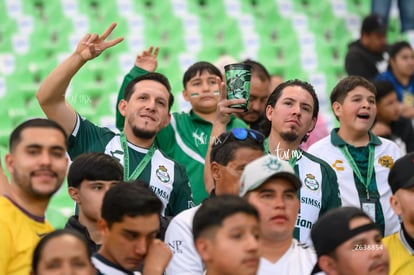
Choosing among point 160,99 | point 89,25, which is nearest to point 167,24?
point 89,25

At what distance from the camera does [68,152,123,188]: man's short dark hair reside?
496 centimetres

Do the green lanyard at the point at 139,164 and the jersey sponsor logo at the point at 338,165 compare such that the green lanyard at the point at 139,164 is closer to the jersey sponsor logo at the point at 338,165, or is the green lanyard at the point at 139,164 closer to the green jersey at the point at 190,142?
the green jersey at the point at 190,142

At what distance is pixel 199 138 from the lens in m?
6.55

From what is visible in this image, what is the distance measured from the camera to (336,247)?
167 inches

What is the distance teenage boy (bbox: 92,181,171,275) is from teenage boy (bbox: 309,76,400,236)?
2025mm

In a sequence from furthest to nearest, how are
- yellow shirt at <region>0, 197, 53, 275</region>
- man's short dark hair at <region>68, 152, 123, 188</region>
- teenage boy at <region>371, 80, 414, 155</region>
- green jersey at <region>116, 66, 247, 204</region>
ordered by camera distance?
teenage boy at <region>371, 80, 414, 155</region>
green jersey at <region>116, 66, 247, 204</region>
man's short dark hair at <region>68, 152, 123, 188</region>
yellow shirt at <region>0, 197, 53, 275</region>

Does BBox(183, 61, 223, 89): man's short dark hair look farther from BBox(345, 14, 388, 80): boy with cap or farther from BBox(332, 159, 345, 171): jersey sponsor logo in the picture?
Answer: BBox(345, 14, 388, 80): boy with cap

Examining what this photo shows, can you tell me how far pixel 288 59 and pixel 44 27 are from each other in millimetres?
2830

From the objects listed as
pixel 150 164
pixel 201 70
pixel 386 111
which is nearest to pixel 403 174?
pixel 150 164

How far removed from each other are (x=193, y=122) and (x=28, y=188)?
2474mm

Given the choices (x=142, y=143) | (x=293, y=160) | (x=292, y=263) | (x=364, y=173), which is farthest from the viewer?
(x=364, y=173)

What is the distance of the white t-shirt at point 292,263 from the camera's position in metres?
4.50

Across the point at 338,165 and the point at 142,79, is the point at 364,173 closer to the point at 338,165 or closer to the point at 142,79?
the point at 338,165

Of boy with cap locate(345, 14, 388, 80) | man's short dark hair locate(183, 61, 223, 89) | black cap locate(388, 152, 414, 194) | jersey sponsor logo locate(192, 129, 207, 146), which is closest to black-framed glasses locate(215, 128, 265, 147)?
black cap locate(388, 152, 414, 194)
